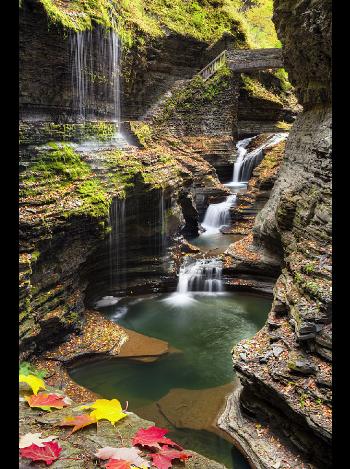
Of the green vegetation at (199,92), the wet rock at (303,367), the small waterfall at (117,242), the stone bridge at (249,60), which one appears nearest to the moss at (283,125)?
the stone bridge at (249,60)

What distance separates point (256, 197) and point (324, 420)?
53.4 feet

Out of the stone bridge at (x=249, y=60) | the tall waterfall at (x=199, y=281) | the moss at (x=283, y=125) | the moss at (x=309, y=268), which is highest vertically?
the stone bridge at (x=249, y=60)

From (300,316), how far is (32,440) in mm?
5460

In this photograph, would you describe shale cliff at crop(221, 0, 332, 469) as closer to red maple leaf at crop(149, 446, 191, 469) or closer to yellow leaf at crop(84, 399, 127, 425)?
red maple leaf at crop(149, 446, 191, 469)

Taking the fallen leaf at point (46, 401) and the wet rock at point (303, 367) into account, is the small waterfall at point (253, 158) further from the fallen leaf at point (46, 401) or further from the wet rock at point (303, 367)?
the fallen leaf at point (46, 401)

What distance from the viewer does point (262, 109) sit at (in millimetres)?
29672

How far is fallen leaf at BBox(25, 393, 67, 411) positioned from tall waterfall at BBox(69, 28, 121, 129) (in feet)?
41.1

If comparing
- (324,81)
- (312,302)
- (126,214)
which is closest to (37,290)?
(126,214)

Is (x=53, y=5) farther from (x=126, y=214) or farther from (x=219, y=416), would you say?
(x=219, y=416)

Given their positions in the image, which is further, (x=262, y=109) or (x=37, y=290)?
(x=262, y=109)

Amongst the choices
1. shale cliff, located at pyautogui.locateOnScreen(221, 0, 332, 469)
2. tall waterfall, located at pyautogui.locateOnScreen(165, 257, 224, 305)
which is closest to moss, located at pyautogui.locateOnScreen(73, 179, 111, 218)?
tall waterfall, located at pyautogui.locateOnScreen(165, 257, 224, 305)

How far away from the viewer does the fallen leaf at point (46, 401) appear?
5.06 metres

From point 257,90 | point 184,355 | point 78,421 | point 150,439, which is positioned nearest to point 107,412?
point 78,421

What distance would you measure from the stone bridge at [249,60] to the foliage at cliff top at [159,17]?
10.6ft
